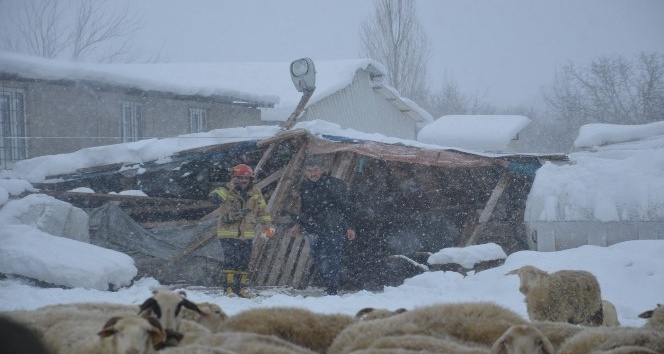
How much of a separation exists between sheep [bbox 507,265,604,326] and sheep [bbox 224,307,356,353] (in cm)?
284

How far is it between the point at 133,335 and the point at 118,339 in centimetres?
9

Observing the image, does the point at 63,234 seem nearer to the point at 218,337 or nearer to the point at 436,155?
the point at 436,155

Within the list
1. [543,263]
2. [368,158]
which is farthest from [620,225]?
[368,158]

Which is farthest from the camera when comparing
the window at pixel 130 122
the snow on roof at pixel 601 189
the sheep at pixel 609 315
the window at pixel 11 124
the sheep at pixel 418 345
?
the window at pixel 130 122

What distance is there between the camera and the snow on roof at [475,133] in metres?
26.5

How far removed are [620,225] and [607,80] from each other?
22741 millimetres

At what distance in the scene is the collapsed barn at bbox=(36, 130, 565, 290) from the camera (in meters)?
11.7

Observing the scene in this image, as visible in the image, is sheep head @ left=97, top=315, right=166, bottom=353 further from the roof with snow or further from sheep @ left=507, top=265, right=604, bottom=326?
the roof with snow

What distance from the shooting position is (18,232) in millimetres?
9859

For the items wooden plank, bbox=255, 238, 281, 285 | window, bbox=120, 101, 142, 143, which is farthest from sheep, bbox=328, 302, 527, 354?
window, bbox=120, 101, 142, 143

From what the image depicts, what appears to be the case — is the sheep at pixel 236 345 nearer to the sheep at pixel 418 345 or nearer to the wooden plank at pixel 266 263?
the sheep at pixel 418 345

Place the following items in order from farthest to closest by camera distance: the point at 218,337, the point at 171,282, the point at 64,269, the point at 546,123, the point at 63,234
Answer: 1. the point at 546,123
2. the point at 171,282
3. the point at 63,234
4. the point at 64,269
5. the point at 218,337

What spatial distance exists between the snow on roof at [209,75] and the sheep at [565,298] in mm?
10390

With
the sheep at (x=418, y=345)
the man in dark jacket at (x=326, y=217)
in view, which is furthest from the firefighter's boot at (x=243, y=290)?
the sheep at (x=418, y=345)
